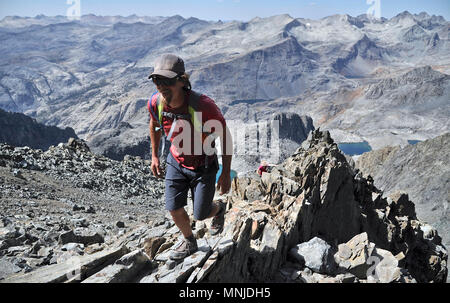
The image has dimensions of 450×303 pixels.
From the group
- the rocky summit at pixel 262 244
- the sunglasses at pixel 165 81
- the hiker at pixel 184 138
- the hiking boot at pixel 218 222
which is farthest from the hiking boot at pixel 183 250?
the sunglasses at pixel 165 81

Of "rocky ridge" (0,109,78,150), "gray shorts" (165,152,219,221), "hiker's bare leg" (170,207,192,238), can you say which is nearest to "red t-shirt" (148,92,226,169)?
"gray shorts" (165,152,219,221)

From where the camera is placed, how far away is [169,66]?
212 inches

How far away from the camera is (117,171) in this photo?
27203 millimetres

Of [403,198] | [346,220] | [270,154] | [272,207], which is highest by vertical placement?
[272,207]

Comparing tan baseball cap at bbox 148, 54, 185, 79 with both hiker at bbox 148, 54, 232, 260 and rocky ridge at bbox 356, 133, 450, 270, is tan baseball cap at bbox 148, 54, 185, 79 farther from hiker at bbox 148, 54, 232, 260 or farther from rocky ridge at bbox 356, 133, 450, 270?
rocky ridge at bbox 356, 133, 450, 270

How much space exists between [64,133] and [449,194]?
109167 mm

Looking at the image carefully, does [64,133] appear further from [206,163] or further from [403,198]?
[206,163]

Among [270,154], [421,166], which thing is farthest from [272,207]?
[270,154]

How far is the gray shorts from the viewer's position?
599cm

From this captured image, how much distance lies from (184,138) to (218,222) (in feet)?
7.98

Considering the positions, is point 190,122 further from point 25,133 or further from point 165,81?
point 25,133

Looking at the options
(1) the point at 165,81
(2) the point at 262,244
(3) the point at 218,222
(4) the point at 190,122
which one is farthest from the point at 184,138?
(2) the point at 262,244

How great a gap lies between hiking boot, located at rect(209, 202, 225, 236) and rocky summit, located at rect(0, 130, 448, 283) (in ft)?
0.54
